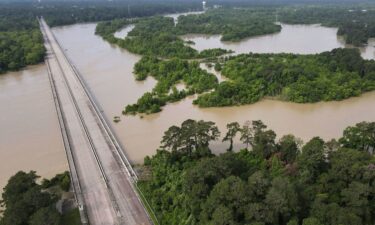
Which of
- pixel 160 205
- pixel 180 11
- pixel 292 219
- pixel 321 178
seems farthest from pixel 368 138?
pixel 180 11

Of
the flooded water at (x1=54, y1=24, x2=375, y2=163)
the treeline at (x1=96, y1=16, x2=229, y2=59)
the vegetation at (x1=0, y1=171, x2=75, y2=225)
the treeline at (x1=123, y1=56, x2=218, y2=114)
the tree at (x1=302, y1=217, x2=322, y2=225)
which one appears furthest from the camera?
the treeline at (x1=96, y1=16, x2=229, y2=59)

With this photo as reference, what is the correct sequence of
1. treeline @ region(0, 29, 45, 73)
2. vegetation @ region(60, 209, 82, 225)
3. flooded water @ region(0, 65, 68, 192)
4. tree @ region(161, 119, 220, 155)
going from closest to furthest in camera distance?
vegetation @ region(60, 209, 82, 225)
tree @ region(161, 119, 220, 155)
flooded water @ region(0, 65, 68, 192)
treeline @ region(0, 29, 45, 73)

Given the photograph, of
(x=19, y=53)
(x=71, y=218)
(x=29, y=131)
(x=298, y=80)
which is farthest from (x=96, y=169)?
(x=19, y=53)

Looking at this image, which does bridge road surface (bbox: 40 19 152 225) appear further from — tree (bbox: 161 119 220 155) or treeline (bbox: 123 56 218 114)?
treeline (bbox: 123 56 218 114)

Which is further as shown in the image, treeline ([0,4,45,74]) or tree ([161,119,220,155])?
treeline ([0,4,45,74])

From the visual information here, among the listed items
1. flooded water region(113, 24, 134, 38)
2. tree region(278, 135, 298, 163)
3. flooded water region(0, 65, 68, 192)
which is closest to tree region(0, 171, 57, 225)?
flooded water region(0, 65, 68, 192)

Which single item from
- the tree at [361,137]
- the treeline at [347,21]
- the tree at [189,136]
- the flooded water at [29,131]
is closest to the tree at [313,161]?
the tree at [361,137]

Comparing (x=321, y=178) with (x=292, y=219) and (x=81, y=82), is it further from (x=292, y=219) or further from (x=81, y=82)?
(x=81, y=82)
